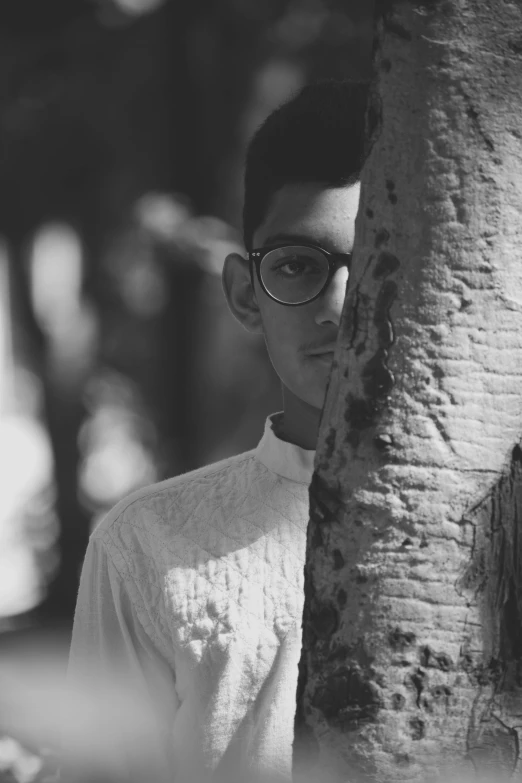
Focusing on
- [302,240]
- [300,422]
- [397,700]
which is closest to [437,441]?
[397,700]

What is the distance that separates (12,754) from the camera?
249 centimetres

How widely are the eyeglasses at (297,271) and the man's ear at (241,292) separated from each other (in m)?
0.23

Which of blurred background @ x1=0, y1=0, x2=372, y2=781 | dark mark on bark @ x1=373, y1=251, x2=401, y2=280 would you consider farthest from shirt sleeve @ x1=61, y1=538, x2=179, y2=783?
blurred background @ x1=0, y1=0, x2=372, y2=781

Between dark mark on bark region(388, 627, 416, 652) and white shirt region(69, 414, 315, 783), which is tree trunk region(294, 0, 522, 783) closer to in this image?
dark mark on bark region(388, 627, 416, 652)

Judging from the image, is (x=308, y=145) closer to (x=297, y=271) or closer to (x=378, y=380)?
(x=297, y=271)

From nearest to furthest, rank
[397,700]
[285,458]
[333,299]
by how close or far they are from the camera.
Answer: [397,700] → [333,299] → [285,458]

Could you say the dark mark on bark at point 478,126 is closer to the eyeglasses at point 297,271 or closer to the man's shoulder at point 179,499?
the eyeglasses at point 297,271

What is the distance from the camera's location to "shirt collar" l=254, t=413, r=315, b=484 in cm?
198

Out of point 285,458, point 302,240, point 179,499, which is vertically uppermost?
point 302,240

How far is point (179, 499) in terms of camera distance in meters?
2.04

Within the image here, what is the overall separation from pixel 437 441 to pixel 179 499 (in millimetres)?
1046

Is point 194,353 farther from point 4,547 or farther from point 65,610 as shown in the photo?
point 4,547

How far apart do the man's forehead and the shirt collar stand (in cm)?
40

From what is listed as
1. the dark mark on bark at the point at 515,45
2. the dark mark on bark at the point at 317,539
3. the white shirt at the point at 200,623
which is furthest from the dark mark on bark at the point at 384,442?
the white shirt at the point at 200,623
